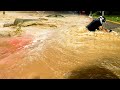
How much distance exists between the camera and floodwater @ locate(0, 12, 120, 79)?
17.8 ft

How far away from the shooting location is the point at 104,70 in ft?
18.7

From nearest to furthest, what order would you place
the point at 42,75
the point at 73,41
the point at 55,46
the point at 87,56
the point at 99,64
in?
the point at 42,75 < the point at 99,64 < the point at 87,56 < the point at 55,46 < the point at 73,41

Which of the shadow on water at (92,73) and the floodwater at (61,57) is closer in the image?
the shadow on water at (92,73)

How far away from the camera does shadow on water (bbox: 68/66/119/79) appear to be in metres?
5.17

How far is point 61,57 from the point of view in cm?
684

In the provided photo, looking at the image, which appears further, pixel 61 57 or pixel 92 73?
pixel 61 57

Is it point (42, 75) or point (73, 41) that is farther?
point (73, 41)

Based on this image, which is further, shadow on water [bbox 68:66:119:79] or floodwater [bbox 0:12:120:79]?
floodwater [bbox 0:12:120:79]

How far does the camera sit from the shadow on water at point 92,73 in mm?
5173

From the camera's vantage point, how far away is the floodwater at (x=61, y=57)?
17.8 ft

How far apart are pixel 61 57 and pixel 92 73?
1.63m
